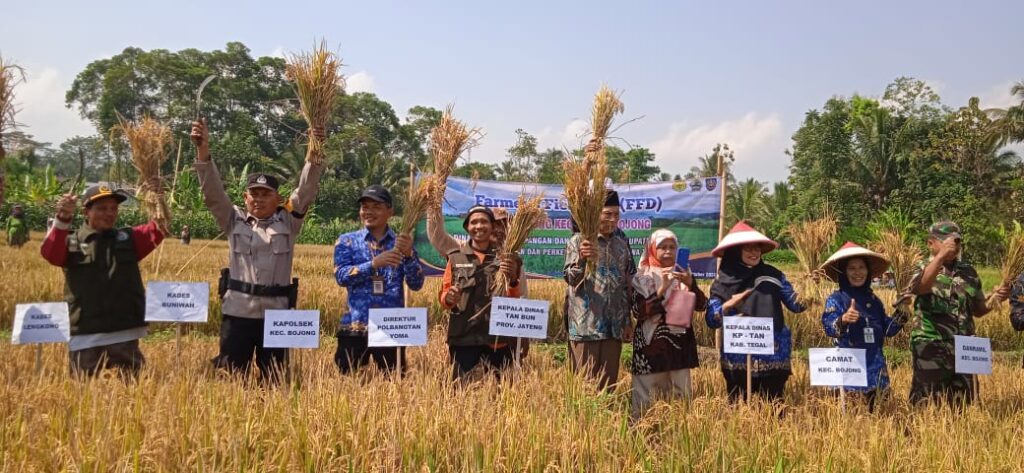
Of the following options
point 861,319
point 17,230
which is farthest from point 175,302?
point 17,230

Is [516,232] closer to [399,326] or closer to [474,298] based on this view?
[474,298]

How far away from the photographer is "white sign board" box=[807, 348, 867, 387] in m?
3.55

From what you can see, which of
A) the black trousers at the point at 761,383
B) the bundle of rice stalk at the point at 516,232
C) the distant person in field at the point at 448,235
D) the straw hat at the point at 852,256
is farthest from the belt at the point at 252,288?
the straw hat at the point at 852,256

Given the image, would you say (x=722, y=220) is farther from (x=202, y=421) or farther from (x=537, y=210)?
(x=202, y=421)

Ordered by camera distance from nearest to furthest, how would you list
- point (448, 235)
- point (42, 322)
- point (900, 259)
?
point (42, 322), point (448, 235), point (900, 259)

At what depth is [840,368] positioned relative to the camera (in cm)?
357

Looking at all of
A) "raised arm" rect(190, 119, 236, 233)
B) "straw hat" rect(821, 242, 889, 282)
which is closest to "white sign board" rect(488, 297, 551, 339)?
"raised arm" rect(190, 119, 236, 233)

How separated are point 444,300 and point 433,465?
4.58 feet

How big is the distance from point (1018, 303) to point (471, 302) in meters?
3.29

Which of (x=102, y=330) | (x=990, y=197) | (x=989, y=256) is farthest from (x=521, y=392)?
(x=990, y=197)

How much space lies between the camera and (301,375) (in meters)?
3.80

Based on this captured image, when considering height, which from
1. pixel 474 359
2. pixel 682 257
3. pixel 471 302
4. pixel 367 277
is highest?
pixel 682 257

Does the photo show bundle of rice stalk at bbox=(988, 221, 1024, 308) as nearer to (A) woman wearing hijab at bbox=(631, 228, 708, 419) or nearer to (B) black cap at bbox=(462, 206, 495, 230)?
(A) woman wearing hijab at bbox=(631, 228, 708, 419)

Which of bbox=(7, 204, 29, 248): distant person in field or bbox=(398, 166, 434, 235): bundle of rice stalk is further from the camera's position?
bbox=(7, 204, 29, 248): distant person in field
